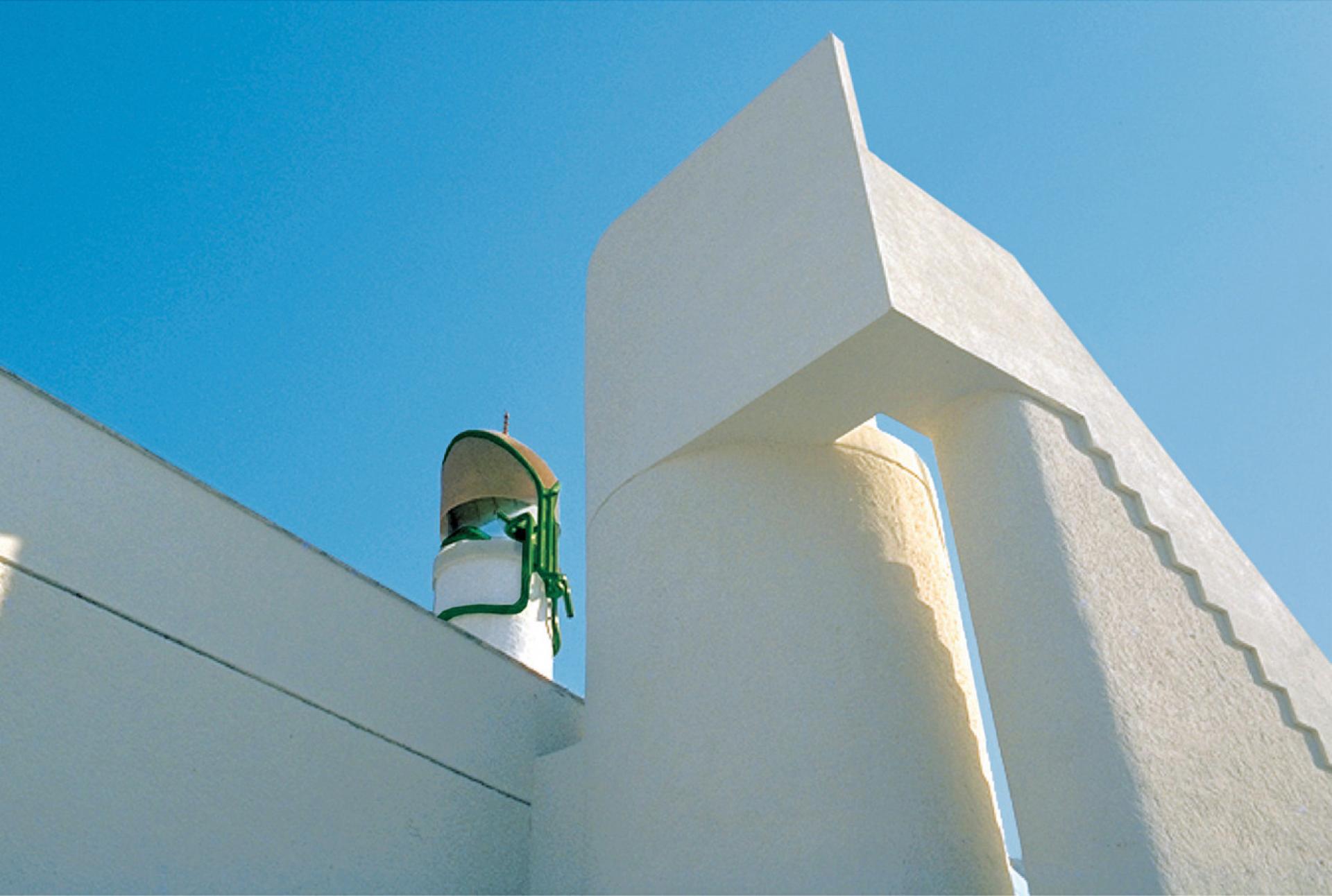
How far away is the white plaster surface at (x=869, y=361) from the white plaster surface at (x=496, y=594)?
3388mm

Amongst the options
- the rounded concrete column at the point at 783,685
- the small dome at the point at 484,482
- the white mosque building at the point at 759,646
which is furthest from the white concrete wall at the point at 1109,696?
the small dome at the point at 484,482

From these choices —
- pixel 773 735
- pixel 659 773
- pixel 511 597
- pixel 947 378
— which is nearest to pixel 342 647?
pixel 659 773

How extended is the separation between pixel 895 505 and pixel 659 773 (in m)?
2.09

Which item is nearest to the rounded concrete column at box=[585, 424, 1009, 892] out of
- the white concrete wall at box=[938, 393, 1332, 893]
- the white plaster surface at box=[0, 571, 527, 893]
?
the white concrete wall at box=[938, 393, 1332, 893]

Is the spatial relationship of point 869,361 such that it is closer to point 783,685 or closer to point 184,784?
point 783,685

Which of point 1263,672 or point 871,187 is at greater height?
point 871,187

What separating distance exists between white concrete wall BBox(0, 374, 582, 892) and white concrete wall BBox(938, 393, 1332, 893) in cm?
311

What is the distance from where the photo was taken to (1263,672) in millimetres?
6195

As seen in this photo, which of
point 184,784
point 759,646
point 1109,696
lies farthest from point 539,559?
point 1109,696

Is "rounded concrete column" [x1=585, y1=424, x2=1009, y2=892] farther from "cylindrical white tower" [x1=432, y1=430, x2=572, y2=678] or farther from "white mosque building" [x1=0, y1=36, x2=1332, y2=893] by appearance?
"cylindrical white tower" [x1=432, y1=430, x2=572, y2=678]

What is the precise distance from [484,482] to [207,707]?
643cm

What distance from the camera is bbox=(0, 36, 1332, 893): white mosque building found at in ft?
17.8

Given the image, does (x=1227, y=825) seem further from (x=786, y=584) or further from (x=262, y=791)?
(x=262, y=791)

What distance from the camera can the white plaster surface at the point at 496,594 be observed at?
10898 millimetres
